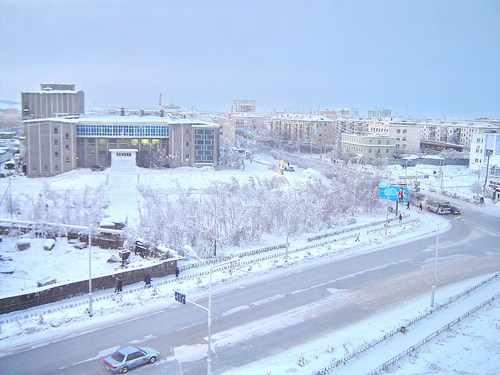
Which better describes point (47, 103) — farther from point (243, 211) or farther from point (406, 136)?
point (406, 136)

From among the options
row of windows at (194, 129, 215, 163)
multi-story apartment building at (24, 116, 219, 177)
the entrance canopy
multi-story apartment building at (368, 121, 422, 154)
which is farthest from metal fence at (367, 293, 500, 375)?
multi-story apartment building at (368, 121, 422, 154)

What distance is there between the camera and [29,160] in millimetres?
49531

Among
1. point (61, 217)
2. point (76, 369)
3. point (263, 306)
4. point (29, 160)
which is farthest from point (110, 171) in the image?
point (76, 369)

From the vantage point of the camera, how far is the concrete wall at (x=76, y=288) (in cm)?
1733

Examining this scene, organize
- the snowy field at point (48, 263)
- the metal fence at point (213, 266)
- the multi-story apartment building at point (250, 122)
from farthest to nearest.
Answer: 1. the multi-story apartment building at point (250, 122)
2. the snowy field at point (48, 263)
3. the metal fence at point (213, 266)

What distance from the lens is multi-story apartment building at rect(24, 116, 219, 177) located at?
4981 cm

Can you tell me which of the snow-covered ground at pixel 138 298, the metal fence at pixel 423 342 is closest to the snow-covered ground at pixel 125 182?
the snow-covered ground at pixel 138 298

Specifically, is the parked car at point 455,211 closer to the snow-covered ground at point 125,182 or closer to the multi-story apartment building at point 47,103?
the snow-covered ground at point 125,182

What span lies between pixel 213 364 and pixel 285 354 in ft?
6.77

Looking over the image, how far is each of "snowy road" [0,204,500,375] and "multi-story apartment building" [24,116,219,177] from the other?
31158 mm

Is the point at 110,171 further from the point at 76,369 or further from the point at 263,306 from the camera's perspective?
the point at 76,369

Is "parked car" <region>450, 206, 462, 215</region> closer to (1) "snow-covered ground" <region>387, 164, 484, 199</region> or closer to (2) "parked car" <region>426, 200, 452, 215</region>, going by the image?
(2) "parked car" <region>426, 200, 452, 215</region>

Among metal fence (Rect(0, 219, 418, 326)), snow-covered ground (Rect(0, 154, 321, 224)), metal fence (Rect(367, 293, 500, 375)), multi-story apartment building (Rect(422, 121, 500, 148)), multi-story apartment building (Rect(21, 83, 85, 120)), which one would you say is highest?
multi-story apartment building (Rect(21, 83, 85, 120))

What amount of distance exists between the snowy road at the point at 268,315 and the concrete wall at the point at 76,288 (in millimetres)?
3101
